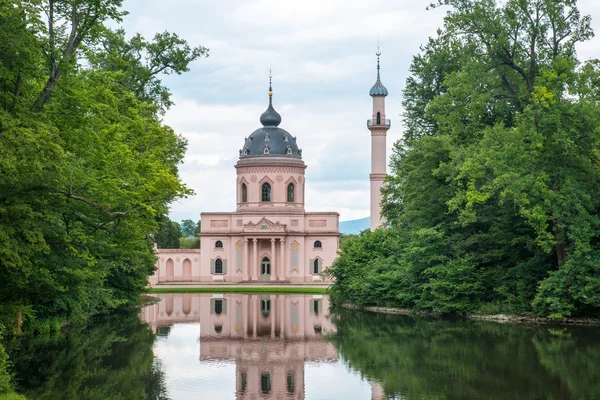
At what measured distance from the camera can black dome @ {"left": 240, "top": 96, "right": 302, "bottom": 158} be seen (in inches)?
2921

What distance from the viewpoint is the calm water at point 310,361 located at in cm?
1606

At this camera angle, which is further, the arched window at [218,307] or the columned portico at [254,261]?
the columned portico at [254,261]

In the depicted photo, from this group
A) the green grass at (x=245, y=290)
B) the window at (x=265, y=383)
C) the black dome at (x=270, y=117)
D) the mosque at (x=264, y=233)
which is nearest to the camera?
the window at (x=265, y=383)

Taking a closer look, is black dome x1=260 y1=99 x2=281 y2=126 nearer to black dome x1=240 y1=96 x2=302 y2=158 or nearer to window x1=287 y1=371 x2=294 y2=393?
black dome x1=240 y1=96 x2=302 y2=158

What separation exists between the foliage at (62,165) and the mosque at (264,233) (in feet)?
146

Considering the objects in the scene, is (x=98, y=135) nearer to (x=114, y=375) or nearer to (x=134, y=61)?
(x=114, y=375)

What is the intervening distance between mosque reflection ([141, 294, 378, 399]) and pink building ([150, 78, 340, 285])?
2279 cm

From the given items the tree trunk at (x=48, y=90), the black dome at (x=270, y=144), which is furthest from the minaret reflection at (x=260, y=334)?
the black dome at (x=270, y=144)

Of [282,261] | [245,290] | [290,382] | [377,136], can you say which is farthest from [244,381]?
[282,261]

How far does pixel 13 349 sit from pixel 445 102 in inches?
711

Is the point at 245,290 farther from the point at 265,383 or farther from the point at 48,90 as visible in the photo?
the point at 265,383

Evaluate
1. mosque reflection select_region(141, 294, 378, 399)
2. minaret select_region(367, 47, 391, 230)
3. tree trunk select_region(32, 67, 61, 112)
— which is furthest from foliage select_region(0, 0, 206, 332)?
minaret select_region(367, 47, 391, 230)

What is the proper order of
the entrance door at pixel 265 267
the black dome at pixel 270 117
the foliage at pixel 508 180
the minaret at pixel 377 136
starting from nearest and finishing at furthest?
the foliage at pixel 508 180 → the minaret at pixel 377 136 → the entrance door at pixel 265 267 → the black dome at pixel 270 117

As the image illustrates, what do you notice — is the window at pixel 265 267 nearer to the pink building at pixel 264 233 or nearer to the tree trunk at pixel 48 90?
the pink building at pixel 264 233
